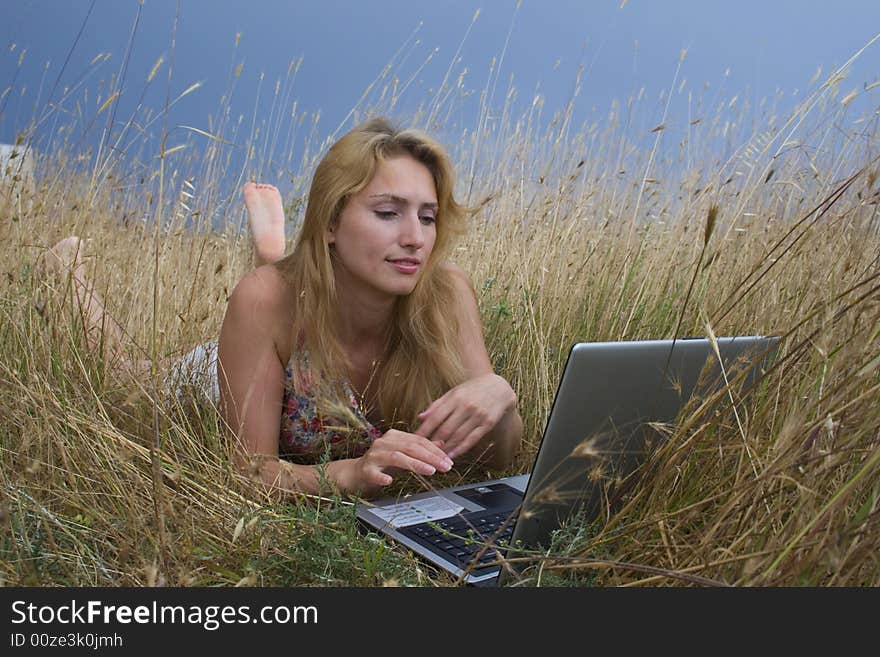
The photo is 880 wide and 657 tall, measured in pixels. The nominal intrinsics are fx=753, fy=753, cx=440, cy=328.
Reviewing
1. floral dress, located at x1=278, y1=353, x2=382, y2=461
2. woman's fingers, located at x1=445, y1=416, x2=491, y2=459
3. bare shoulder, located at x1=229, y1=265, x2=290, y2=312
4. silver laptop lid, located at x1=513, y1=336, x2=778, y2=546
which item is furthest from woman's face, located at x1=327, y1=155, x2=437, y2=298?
silver laptop lid, located at x1=513, y1=336, x2=778, y2=546

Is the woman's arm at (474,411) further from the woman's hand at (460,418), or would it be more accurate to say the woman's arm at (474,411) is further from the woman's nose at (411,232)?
the woman's nose at (411,232)

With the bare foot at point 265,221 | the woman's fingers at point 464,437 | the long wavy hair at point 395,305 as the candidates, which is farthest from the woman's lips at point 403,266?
the bare foot at point 265,221

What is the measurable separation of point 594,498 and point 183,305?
204 cm

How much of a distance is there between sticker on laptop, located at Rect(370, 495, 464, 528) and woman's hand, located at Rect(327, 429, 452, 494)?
6 centimetres

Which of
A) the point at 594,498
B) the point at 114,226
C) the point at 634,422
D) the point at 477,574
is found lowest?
the point at 477,574

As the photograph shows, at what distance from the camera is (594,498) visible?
49.0 inches

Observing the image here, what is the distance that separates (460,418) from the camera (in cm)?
168

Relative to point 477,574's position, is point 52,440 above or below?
above

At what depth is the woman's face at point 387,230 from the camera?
194cm

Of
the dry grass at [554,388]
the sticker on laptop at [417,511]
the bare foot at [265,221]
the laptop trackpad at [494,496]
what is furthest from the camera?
the bare foot at [265,221]

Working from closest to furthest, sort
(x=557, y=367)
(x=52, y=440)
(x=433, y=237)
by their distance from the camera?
(x=52, y=440) < (x=433, y=237) < (x=557, y=367)

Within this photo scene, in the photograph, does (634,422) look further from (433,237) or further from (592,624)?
(433,237)

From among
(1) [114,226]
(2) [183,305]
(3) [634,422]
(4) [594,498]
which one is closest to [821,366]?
(3) [634,422]

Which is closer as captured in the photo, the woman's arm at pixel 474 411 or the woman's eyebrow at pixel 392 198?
the woman's arm at pixel 474 411
